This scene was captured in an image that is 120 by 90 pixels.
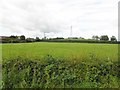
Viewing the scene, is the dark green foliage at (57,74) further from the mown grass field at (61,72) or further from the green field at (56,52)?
the green field at (56,52)

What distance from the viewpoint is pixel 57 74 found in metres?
7.64

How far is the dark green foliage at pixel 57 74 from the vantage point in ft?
24.1

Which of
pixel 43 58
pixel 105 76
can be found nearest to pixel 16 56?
pixel 43 58

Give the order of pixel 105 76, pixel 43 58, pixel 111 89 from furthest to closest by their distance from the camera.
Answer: pixel 43 58 → pixel 105 76 → pixel 111 89

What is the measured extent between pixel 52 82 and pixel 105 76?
5.36 ft

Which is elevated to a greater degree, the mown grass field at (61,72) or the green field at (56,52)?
the green field at (56,52)

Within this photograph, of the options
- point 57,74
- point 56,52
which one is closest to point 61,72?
point 57,74

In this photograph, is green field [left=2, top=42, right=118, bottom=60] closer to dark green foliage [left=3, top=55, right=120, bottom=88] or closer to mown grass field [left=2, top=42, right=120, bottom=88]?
mown grass field [left=2, top=42, right=120, bottom=88]

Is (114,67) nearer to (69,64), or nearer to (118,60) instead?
(118,60)

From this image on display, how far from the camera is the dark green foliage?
24.1 ft

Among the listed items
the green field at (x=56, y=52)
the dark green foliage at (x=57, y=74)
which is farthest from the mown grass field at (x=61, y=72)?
the green field at (x=56, y=52)

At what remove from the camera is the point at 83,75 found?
7.66 metres

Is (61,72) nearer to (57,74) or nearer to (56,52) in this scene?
(57,74)

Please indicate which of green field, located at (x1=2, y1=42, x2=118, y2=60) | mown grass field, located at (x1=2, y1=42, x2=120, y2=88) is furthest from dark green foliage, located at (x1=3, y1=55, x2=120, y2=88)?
green field, located at (x1=2, y1=42, x2=118, y2=60)
